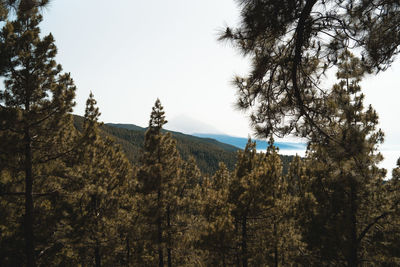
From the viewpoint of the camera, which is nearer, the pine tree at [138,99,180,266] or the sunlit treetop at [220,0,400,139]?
the sunlit treetop at [220,0,400,139]

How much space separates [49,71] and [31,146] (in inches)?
112

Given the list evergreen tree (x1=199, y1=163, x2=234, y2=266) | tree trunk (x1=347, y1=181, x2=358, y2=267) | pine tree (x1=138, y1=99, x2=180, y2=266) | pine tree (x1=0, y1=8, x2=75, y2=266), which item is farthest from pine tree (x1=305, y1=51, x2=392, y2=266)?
pine tree (x1=0, y1=8, x2=75, y2=266)

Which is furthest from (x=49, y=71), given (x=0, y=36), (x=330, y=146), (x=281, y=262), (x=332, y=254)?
(x=281, y=262)

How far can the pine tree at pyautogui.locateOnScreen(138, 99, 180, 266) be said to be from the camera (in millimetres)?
12438

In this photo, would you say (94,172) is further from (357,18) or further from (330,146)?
(357,18)

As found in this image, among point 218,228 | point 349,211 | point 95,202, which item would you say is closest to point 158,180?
point 95,202

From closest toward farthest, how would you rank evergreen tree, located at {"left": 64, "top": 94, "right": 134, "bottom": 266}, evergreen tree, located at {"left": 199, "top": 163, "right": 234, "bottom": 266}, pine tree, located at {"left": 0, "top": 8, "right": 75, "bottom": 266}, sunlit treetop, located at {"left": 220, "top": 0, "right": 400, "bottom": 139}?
sunlit treetop, located at {"left": 220, "top": 0, "right": 400, "bottom": 139} < pine tree, located at {"left": 0, "top": 8, "right": 75, "bottom": 266} < evergreen tree, located at {"left": 64, "top": 94, "right": 134, "bottom": 266} < evergreen tree, located at {"left": 199, "top": 163, "right": 234, "bottom": 266}

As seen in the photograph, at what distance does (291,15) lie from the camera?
346 cm

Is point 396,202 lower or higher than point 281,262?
higher

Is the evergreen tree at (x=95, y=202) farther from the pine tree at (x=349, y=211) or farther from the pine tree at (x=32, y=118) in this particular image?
the pine tree at (x=349, y=211)

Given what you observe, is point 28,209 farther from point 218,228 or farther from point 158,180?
point 218,228

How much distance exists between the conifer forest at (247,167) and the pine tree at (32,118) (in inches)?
1.5

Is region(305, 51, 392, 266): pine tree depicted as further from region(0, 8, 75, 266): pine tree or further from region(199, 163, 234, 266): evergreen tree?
region(0, 8, 75, 266): pine tree

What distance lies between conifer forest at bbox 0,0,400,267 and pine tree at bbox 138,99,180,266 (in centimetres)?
7
